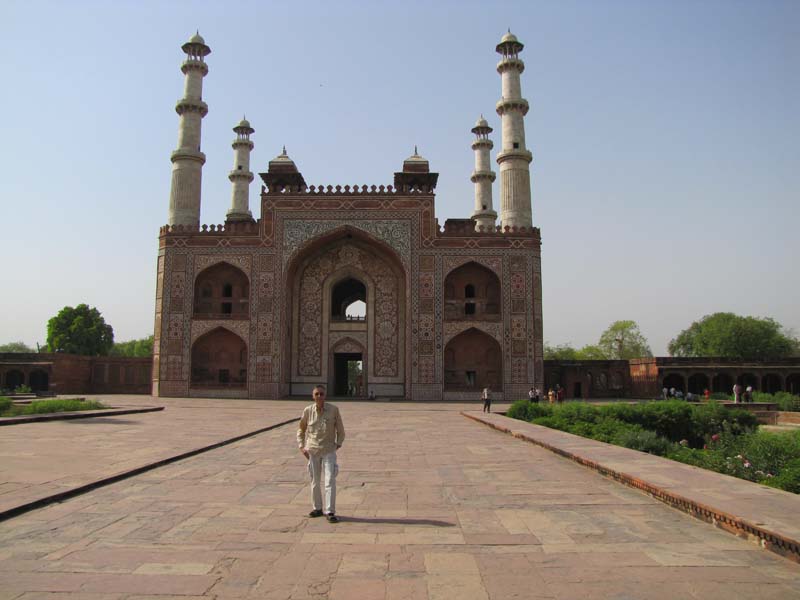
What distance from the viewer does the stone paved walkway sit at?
124 inches

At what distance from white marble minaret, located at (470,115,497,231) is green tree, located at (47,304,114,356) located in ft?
89.1

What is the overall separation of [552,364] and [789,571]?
1057 inches

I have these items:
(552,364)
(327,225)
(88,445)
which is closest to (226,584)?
(88,445)

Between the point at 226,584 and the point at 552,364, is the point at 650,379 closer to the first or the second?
the point at 552,364

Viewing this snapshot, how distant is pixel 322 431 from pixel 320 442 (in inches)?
3.2

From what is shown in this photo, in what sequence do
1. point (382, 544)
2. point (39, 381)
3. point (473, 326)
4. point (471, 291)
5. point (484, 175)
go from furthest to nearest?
1. point (484, 175)
2. point (39, 381)
3. point (471, 291)
4. point (473, 326)
5. point (382, 544)

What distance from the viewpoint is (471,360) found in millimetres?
26750

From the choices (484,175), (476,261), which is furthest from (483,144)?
(476,261)

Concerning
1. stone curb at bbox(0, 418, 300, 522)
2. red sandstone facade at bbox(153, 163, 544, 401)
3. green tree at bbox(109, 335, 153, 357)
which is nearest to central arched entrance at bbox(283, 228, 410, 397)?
red sandstone facade at bbox(153, 163, 544, 401)

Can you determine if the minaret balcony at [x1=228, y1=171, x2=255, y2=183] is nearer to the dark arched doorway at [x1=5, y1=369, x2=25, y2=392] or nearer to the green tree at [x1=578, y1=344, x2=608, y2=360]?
the dark arched doorway at [x1=5, y1=369, x2=25, y2=392]

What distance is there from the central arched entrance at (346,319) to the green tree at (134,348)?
35284mm

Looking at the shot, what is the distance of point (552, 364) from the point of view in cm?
2977

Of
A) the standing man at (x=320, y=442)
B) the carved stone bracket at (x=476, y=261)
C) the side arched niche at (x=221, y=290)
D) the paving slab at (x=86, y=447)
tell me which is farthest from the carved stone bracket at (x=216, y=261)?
the standing man at (x=320, y=442)

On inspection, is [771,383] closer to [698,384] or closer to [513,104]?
[698,384]
